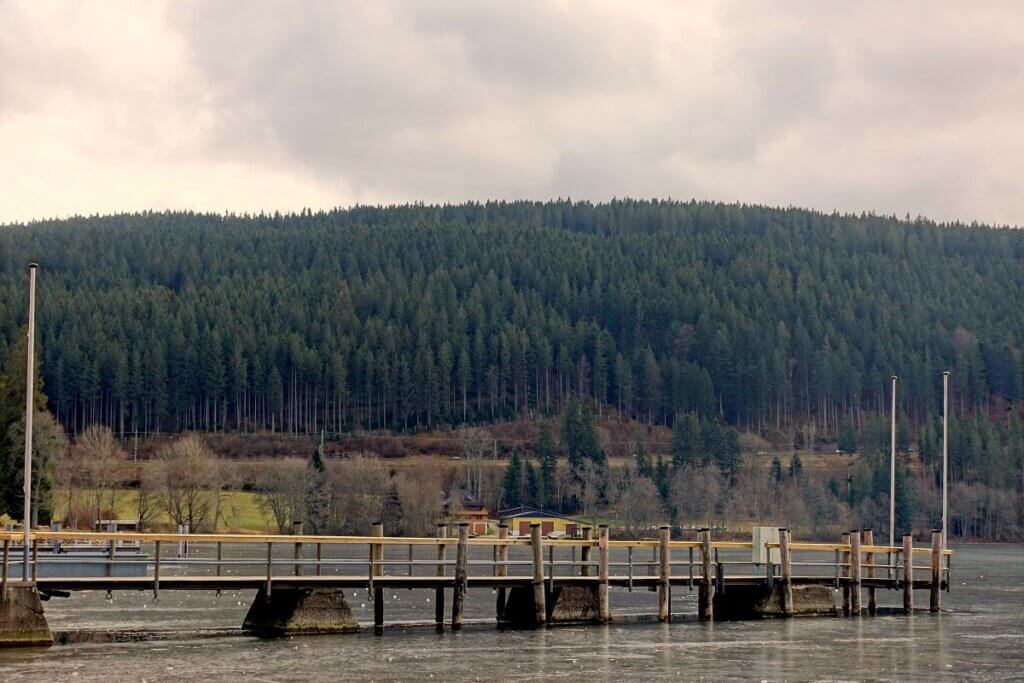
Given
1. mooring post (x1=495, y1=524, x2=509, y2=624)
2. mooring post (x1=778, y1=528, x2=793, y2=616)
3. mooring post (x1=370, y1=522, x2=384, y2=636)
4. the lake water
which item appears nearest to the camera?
the lake water

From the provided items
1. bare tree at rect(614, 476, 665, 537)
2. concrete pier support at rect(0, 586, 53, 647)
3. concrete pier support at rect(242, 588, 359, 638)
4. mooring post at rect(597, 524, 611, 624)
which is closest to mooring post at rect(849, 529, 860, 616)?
mooring post at rect(597, 524, 611, 624)

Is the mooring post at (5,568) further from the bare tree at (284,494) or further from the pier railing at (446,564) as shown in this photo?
the bare tree at (284,494)

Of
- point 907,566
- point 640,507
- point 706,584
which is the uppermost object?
point 907,566

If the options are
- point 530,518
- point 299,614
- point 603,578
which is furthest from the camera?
point 530,518

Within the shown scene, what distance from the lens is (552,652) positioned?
43.2 m

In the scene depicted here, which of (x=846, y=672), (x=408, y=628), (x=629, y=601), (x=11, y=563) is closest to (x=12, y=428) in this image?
(x=629, y=601)

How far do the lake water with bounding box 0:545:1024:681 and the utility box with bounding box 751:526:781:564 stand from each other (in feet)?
8.01

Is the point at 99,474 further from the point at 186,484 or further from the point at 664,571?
the point at 664,571

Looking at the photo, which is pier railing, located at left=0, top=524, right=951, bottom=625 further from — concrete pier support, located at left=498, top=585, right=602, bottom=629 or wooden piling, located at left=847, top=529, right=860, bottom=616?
concrete pier support, located at left=498, top=585, right=602, bottom=629

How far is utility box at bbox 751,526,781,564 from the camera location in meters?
55.7

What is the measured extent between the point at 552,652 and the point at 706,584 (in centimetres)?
1236

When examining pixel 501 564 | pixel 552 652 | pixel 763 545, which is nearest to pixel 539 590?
pixel 501 564

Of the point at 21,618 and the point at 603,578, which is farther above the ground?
the point at 603,578

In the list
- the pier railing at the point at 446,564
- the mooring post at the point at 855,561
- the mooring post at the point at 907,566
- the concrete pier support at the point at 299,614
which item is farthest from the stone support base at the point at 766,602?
the concrete pier support at the point at 299,614
